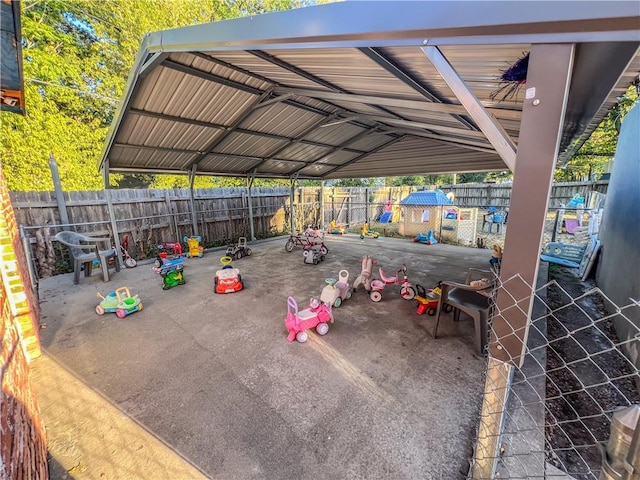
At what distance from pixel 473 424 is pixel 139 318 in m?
4.28

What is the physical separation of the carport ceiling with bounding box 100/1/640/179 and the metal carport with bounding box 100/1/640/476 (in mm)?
10

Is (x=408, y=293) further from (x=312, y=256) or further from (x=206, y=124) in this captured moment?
(x=206, y=124)

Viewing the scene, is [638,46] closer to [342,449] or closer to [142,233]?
[342,449]

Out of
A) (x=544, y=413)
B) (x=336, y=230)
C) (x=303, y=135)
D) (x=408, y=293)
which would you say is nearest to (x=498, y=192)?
(x=336, y=230)

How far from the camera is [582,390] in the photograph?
7.97 feet

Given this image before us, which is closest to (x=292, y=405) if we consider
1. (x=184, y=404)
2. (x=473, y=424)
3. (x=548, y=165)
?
(x=184, y=404)

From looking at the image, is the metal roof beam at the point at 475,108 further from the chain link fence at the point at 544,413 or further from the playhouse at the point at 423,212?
the playhouse at the point at 423,212

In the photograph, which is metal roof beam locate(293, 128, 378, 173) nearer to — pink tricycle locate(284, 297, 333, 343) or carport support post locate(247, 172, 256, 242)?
carport support post locate(247, 172, 256, 242)

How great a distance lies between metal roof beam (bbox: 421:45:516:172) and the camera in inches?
58.2

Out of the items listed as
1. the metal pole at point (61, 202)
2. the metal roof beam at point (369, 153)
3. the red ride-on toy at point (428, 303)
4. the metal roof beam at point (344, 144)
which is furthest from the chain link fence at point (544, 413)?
the metal pole at point (61, 202)

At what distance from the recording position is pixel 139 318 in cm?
387

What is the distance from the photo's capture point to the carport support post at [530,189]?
1.20 m

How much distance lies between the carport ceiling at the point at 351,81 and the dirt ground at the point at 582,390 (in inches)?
49.1

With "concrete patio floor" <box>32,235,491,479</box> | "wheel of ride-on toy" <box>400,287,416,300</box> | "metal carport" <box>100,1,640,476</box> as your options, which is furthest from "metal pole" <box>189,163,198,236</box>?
"wheel of ride-on toy" <box>400,287,416,300</box>
